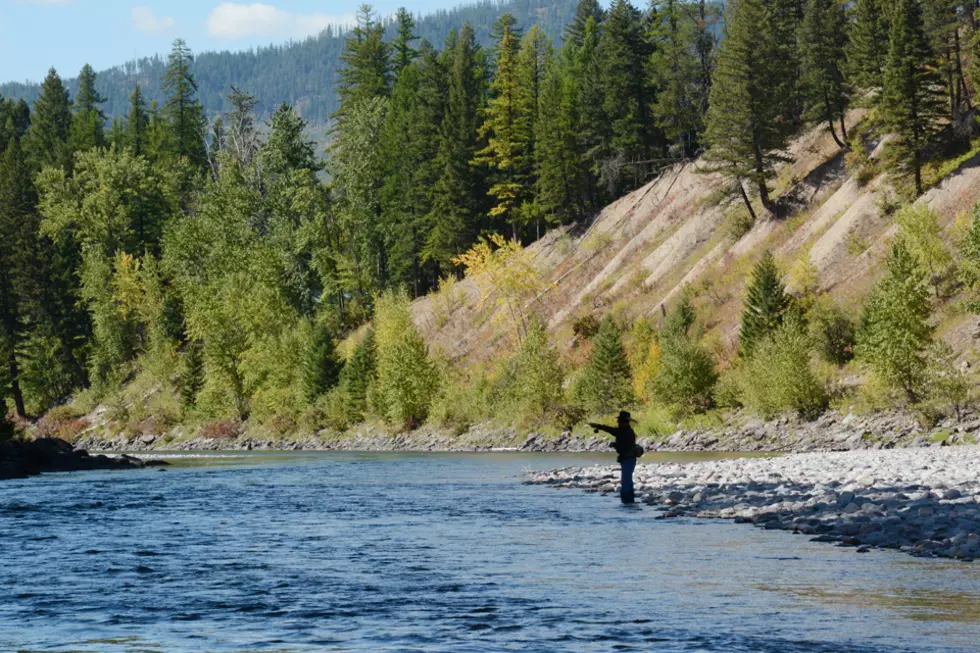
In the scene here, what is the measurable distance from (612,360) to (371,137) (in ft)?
165

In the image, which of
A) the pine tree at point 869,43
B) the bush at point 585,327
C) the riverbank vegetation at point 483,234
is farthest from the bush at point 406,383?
the pine tree at point 869,43

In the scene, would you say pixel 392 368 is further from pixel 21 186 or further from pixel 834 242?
pixel 21 186

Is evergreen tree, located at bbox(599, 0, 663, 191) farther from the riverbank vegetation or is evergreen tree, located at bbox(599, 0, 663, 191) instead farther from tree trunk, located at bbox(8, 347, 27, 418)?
tree trunk, located at bbox(8, 347, 27, 418)

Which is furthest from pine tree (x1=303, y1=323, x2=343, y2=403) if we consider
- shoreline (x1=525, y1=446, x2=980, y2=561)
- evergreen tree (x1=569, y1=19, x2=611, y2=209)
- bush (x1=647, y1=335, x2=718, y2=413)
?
shoreline (x1=525, y1=446, x2=980, y2=561)

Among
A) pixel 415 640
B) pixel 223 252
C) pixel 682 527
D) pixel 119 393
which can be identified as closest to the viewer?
pixel 415 640

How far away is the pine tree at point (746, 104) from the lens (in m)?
73.1

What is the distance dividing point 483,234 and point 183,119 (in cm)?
5849

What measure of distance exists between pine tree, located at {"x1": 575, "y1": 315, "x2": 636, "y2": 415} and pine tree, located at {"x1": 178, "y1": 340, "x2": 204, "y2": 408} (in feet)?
135

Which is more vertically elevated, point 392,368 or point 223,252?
point 223,252

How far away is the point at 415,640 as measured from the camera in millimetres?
12125

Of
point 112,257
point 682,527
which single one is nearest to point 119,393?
point 112,257

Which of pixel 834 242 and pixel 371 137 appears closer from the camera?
pixel 834 242

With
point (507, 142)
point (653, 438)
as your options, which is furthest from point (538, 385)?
point (507, 142)

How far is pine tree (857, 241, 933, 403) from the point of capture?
1826 inches
